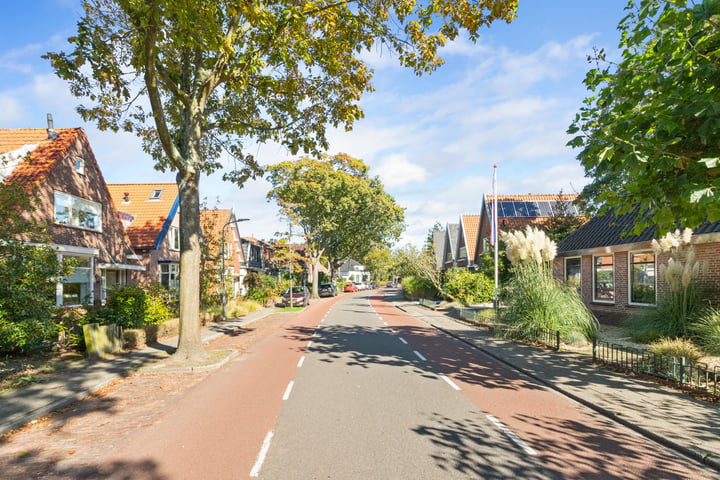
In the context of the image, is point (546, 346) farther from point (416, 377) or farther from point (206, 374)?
point (206, 374)

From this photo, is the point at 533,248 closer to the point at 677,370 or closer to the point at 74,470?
the point at 677,370

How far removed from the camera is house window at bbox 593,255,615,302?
16741mm

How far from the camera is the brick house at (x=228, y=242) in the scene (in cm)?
2244

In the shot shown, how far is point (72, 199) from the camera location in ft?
54.9

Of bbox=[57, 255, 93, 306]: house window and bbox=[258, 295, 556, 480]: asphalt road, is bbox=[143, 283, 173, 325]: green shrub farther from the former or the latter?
bbox=[258, 295, 556, 480]: asphalt road

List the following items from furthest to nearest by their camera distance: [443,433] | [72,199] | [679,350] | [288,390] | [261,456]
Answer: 1. [72,199]
2. [679,350]
3. [288,390]
4. [443,433]
5. [261,456]

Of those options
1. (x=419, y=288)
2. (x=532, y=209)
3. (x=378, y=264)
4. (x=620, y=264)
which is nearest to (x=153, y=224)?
(x=419, y=288)

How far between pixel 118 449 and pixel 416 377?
5467 mm

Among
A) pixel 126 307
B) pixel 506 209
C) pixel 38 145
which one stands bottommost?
pixel 126 307

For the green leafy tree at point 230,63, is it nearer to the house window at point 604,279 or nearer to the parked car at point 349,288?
the house window at point 604,279

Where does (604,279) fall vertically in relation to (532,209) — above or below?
below

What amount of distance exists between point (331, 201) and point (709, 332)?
32601mm

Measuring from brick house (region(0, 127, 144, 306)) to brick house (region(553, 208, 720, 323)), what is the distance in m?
18.2

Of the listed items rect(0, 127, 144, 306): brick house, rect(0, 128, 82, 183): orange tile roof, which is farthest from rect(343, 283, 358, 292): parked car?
rect(0, 128, 82, 183): orange tile roof
